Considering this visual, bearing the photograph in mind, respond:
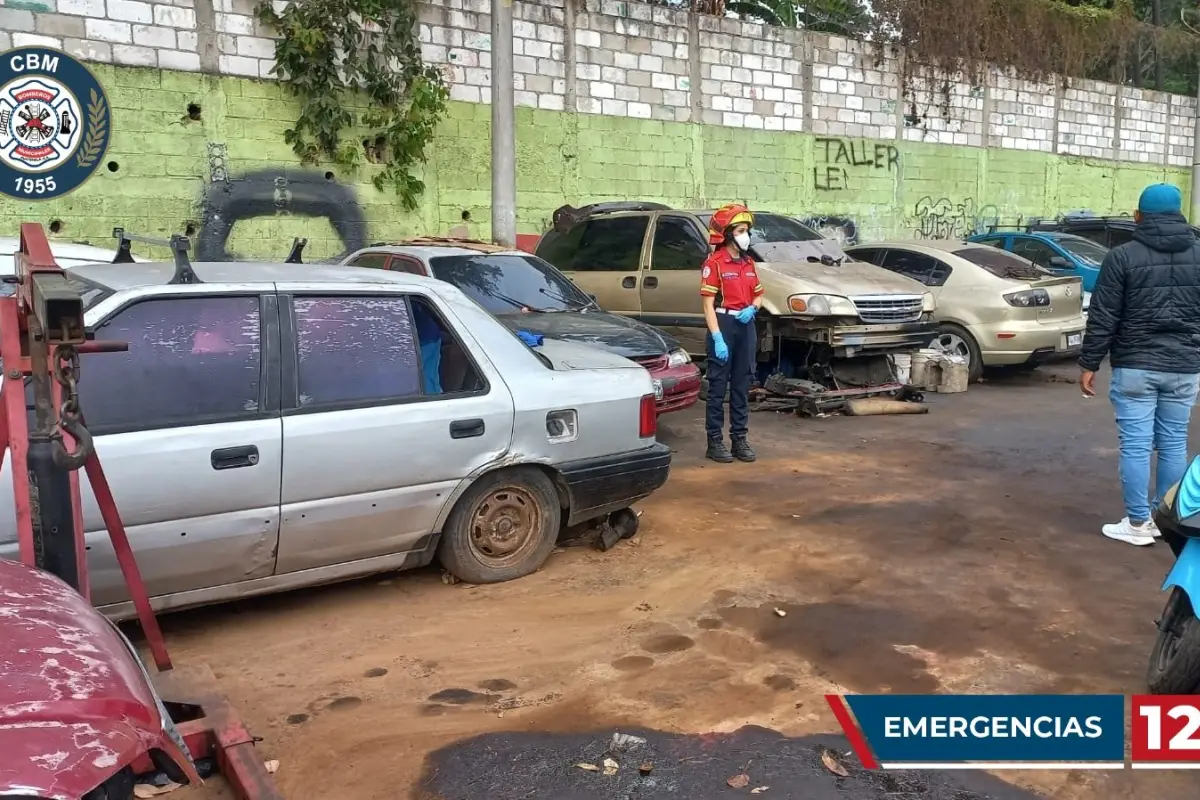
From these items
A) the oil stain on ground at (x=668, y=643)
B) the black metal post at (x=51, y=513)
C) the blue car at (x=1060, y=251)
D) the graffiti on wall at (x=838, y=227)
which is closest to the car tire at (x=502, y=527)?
the oil stain on ground at (x=668, y=643)

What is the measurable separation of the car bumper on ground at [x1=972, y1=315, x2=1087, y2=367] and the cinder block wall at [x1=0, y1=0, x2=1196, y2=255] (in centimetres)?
582

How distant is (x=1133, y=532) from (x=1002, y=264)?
6.11m

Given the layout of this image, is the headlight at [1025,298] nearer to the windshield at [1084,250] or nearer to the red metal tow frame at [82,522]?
the windshield at [1084,250]

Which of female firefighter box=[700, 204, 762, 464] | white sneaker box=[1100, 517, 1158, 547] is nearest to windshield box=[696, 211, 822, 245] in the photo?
female firefighter box=[700, 204, 762, 464]

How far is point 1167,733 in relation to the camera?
3377 millimetres

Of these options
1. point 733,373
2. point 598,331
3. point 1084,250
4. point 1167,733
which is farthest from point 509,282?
point 1084,250

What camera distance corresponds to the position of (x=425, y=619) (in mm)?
4406

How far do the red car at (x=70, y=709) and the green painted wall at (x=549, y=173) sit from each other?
9127 millimetres

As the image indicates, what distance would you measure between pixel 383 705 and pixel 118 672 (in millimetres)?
1669

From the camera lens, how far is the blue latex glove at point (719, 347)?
7.18 meters

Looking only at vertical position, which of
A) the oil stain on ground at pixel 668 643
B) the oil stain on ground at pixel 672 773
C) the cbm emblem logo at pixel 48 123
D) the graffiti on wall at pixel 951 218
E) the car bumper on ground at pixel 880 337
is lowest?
the oil stain on ground at pixel 672 773

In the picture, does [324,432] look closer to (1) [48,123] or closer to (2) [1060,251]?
(1) [48,123]

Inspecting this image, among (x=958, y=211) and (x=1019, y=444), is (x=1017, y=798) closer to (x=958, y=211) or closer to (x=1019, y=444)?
(x=1019, y=444)

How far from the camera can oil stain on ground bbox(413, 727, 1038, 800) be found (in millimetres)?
3098
